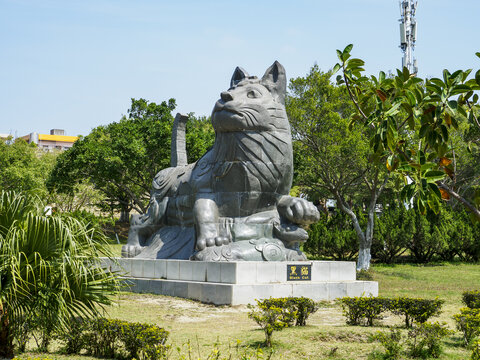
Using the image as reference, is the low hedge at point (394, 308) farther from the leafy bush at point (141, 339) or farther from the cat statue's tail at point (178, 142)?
the cat statue's tail at point (178, 142)

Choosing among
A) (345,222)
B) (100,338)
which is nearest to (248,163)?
(100,338)

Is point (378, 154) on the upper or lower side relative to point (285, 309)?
upper

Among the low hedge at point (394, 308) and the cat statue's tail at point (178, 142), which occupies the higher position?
the cat statue's tail at point (178, 142)

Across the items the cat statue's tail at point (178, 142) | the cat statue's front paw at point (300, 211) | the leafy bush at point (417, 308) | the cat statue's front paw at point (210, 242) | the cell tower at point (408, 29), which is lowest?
the leafy bush at point (417, 308)

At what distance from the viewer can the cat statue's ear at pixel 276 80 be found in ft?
36.4

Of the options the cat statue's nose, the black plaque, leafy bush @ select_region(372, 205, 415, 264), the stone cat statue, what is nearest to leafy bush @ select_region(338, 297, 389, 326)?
the black plaque

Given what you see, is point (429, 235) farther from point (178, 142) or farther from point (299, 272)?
point (299, 272)

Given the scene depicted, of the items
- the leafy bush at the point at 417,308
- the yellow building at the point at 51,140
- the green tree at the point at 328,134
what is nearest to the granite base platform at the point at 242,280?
the leafy bush at the point at 417,308

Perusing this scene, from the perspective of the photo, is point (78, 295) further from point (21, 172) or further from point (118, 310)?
point (21, 172)

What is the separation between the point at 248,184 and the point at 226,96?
1.66 metres

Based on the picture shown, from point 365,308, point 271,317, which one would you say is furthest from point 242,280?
point 271,317

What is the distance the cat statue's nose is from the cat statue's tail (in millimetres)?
2981

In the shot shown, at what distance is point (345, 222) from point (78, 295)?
19.2 metres

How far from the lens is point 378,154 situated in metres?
3.72
